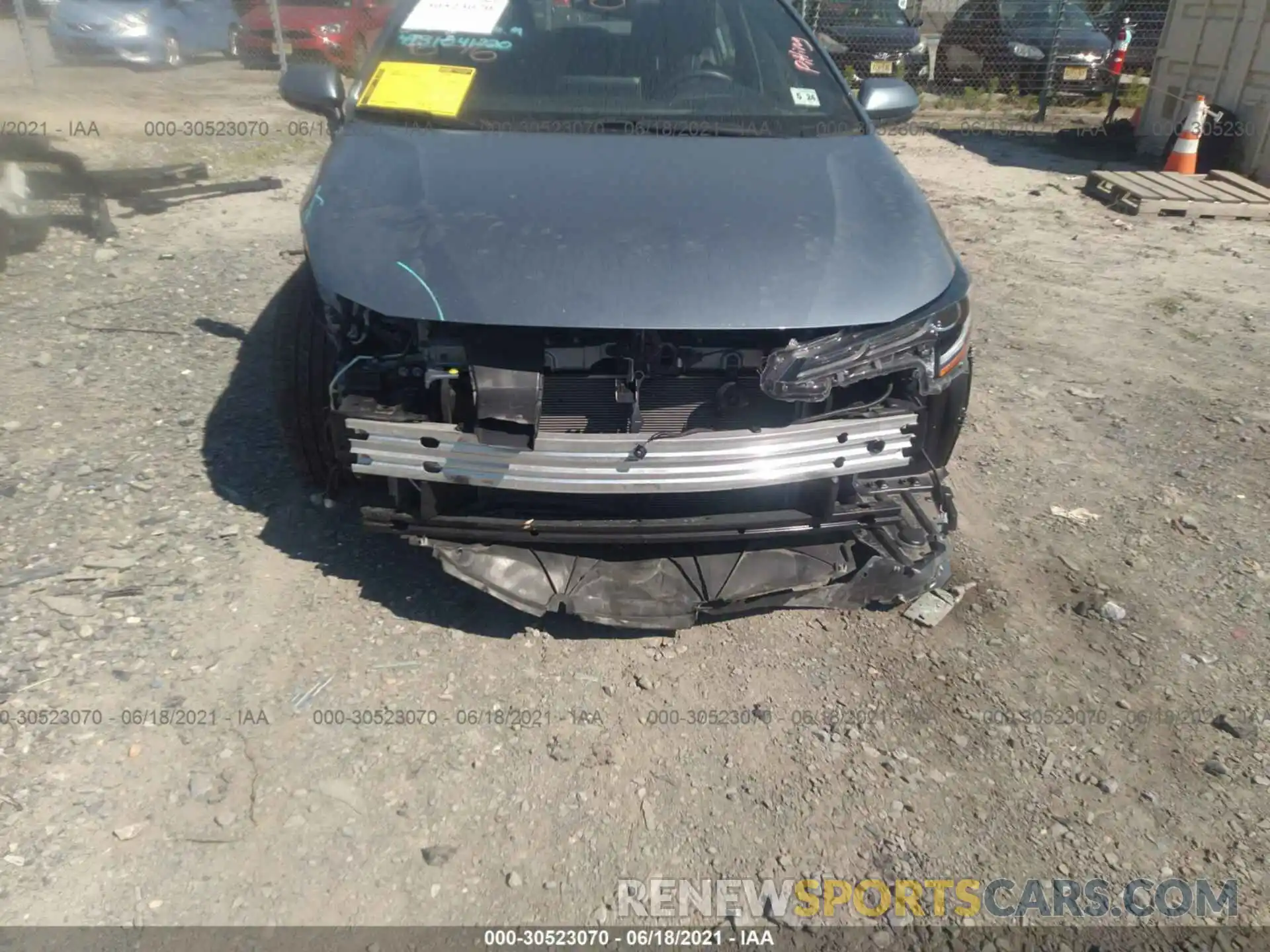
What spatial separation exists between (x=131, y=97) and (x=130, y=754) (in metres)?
11.5

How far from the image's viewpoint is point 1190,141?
8242 mm

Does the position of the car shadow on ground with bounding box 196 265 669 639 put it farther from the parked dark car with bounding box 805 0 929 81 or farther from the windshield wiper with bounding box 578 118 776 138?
the parked dark car with bounding box 805 0 929 81

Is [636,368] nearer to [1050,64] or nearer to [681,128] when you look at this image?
[681,128]

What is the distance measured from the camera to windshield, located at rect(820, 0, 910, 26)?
12.5 m

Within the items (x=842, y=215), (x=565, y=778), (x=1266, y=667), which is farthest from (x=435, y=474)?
(x=1266, y=667)

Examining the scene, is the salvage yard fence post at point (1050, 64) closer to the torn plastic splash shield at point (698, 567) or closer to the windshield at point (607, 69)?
the windshield at point (607, 69)

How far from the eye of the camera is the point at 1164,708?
2561 mm

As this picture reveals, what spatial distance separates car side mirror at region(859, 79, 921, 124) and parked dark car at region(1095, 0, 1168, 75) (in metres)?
10.8

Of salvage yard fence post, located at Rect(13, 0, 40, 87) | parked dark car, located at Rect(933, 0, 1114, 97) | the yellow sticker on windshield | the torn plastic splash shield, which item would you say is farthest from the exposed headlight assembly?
salvage yard fence post, located at Rect(13, 0, 40, 87)

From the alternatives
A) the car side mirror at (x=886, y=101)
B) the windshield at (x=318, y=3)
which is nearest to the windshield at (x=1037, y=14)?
the windshield at (x=318, y=3)

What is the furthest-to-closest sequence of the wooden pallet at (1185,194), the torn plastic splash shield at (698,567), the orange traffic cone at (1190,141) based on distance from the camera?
the orange traffic cone at (1190,141) → the wooden pallet at (1185,194) → the torn plastic splash shield at (698,567)

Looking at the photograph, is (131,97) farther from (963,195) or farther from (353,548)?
(353,548)

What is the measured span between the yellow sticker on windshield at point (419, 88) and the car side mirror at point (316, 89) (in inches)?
9.3

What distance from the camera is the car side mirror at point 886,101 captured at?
143 inches
